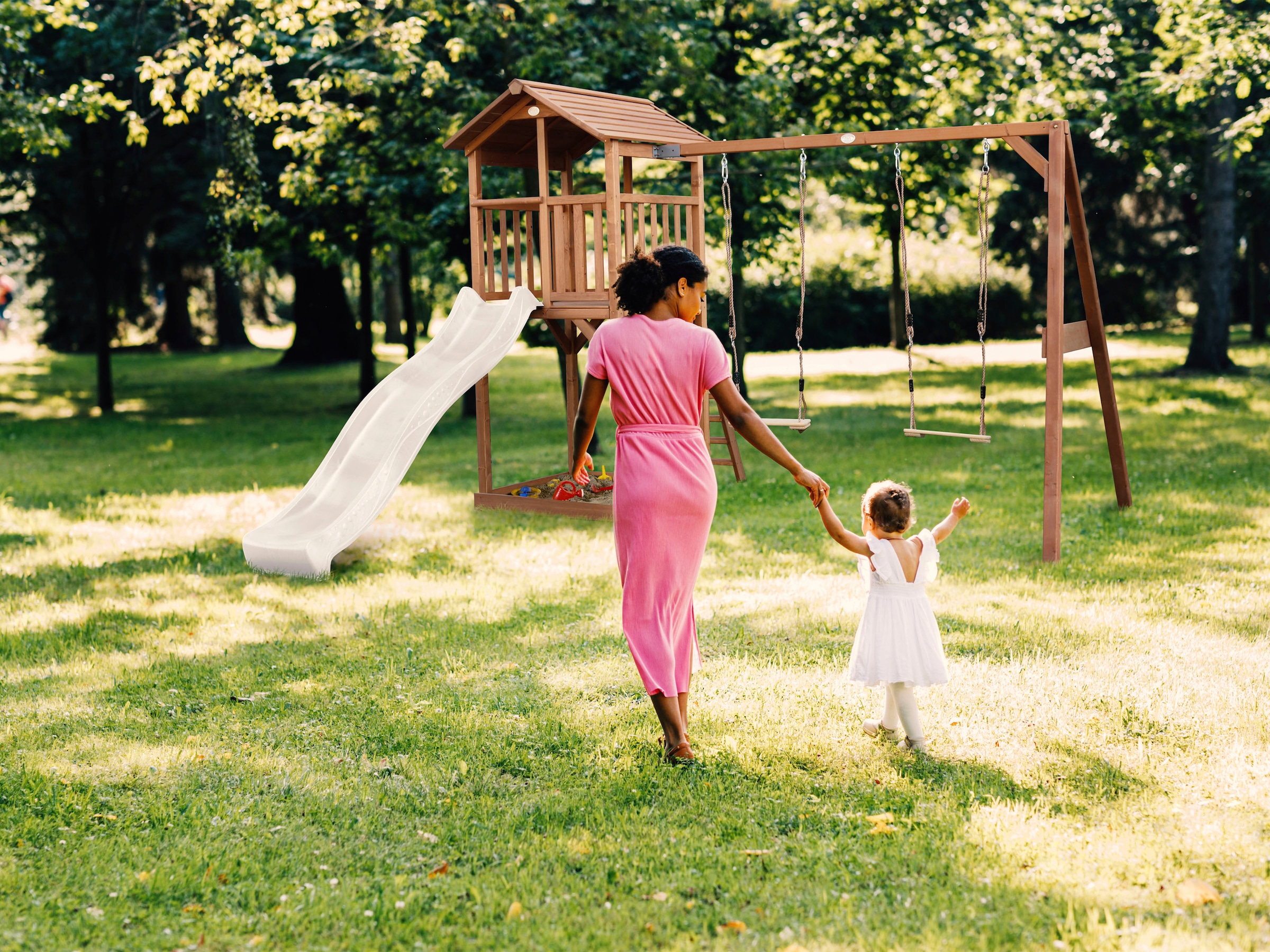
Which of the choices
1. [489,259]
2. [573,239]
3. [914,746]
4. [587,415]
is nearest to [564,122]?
[573,239]

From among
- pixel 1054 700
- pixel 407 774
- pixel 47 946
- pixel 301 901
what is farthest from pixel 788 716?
A: pixel 47 946

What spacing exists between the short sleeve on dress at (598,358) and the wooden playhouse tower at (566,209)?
12.1 ft

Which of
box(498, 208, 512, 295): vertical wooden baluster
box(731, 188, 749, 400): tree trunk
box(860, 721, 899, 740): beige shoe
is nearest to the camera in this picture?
box(860, 721, 899, 740): beige shoe

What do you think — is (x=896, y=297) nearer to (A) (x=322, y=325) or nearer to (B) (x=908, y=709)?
(A) (x=322, y=325)

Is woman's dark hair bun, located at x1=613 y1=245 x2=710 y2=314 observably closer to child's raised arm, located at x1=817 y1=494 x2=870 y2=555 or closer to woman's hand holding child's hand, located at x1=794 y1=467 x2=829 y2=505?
woman's hand holding child's hand, located at x1=794 y1=467 x2=829 y2=505

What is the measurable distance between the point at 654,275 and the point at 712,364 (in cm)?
44

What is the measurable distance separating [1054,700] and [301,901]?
11.6ft

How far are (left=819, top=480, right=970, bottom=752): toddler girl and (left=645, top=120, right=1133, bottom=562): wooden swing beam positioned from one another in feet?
10.9

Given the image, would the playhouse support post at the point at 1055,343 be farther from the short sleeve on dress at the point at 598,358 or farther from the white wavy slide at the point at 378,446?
the short sleeve on dress at the point at 598,358

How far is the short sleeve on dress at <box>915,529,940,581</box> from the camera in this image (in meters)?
5.01

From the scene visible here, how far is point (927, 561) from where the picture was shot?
5020 mm

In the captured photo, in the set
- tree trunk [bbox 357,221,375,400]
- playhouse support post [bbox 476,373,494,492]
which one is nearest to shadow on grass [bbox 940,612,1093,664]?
playhouse support post [bbox 476,373,494,492]

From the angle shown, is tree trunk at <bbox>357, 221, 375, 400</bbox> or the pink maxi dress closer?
the pink maxi dress

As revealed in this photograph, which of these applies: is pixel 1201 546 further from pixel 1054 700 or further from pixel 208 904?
pixel 208 904
